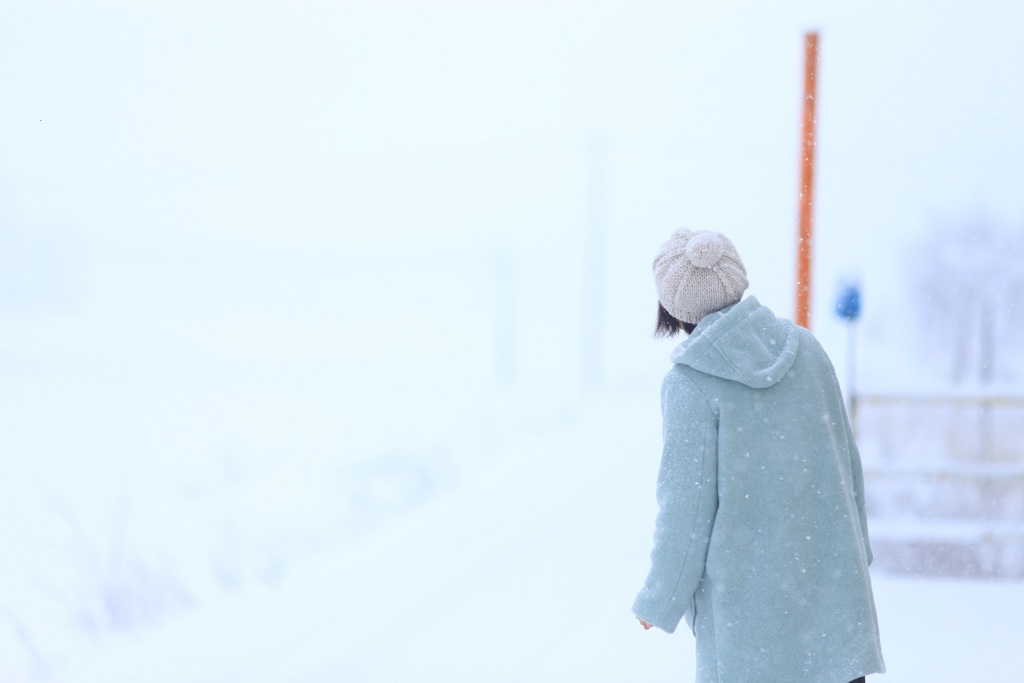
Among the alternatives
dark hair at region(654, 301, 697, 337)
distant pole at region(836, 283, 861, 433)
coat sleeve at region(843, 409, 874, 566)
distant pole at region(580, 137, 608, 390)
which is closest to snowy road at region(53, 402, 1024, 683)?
distant pole at region(580, 137, 608, 390)

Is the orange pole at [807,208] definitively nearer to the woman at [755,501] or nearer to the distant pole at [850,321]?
the distant pole at [850,321]

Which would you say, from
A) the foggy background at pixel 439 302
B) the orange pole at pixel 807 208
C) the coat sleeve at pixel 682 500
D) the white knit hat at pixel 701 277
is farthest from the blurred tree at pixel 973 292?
the coat sleeve at pixel 682 500

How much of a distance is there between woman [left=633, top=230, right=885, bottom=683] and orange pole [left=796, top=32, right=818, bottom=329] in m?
0.78

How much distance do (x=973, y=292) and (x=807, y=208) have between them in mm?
622

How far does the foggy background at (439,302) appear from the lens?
6.84ft

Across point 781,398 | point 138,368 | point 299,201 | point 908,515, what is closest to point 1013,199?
point 908,515

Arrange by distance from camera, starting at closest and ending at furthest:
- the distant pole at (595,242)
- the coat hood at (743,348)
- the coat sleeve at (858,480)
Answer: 1. the coat hood at (743,348)
2. the coat sleeve at (858,480)
3. the distant pole at (595,242)

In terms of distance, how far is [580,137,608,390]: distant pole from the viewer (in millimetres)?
2350

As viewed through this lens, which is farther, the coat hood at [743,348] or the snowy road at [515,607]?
the snowy road at [515,607]

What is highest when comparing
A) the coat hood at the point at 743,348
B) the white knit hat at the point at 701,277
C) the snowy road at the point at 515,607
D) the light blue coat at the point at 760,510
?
the white knit hat at the point at 701,277

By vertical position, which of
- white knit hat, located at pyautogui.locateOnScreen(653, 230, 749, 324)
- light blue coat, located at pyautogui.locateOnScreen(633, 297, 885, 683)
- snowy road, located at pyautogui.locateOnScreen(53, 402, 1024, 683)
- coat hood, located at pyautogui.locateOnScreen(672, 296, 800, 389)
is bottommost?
snowy road, located at pyautogui.locateOnScreen(53, 402, 1024, 683)

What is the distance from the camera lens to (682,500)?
1092 millimetres

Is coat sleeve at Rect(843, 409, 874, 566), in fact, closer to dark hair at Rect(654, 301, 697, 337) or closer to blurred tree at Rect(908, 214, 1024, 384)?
dark hair at Rect(654, 301, 697, 337)

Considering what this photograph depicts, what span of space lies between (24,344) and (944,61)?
8.55 feet
